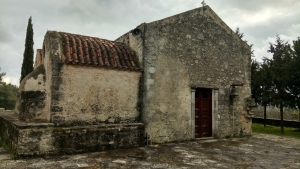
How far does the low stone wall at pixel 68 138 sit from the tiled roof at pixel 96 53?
2.01 m

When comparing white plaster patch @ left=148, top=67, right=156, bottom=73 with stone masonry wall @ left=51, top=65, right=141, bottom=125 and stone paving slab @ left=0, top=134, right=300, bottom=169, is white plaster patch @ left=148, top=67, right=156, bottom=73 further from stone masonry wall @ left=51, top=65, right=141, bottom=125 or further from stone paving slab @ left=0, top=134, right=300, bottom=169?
stone paving slab @ left=0, top=134, right=300, bottom=169

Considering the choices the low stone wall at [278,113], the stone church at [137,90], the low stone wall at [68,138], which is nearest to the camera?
the low stone wall at [68,138]

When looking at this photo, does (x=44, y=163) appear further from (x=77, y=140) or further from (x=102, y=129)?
(x=102, y=129)

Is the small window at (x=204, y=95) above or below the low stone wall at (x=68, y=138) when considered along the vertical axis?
above

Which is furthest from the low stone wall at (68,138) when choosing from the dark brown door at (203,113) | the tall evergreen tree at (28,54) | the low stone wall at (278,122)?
the low stone wall at (278,122)

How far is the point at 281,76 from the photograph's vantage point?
537 inches

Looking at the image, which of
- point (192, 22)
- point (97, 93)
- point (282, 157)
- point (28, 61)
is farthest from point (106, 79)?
point (28, 61)

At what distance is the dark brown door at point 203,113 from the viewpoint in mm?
9570

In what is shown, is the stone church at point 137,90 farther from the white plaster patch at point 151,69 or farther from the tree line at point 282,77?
the tree line at point 282,77

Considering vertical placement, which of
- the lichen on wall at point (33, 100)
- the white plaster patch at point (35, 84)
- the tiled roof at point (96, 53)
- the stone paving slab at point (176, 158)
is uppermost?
the tiled roof at point (96, 53)

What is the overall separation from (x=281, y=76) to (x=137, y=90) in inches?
385

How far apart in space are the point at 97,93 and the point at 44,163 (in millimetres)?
2646

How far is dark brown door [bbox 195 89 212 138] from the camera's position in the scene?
9.57 metres

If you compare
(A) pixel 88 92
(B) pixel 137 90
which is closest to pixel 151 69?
(B) pixel 137 90
